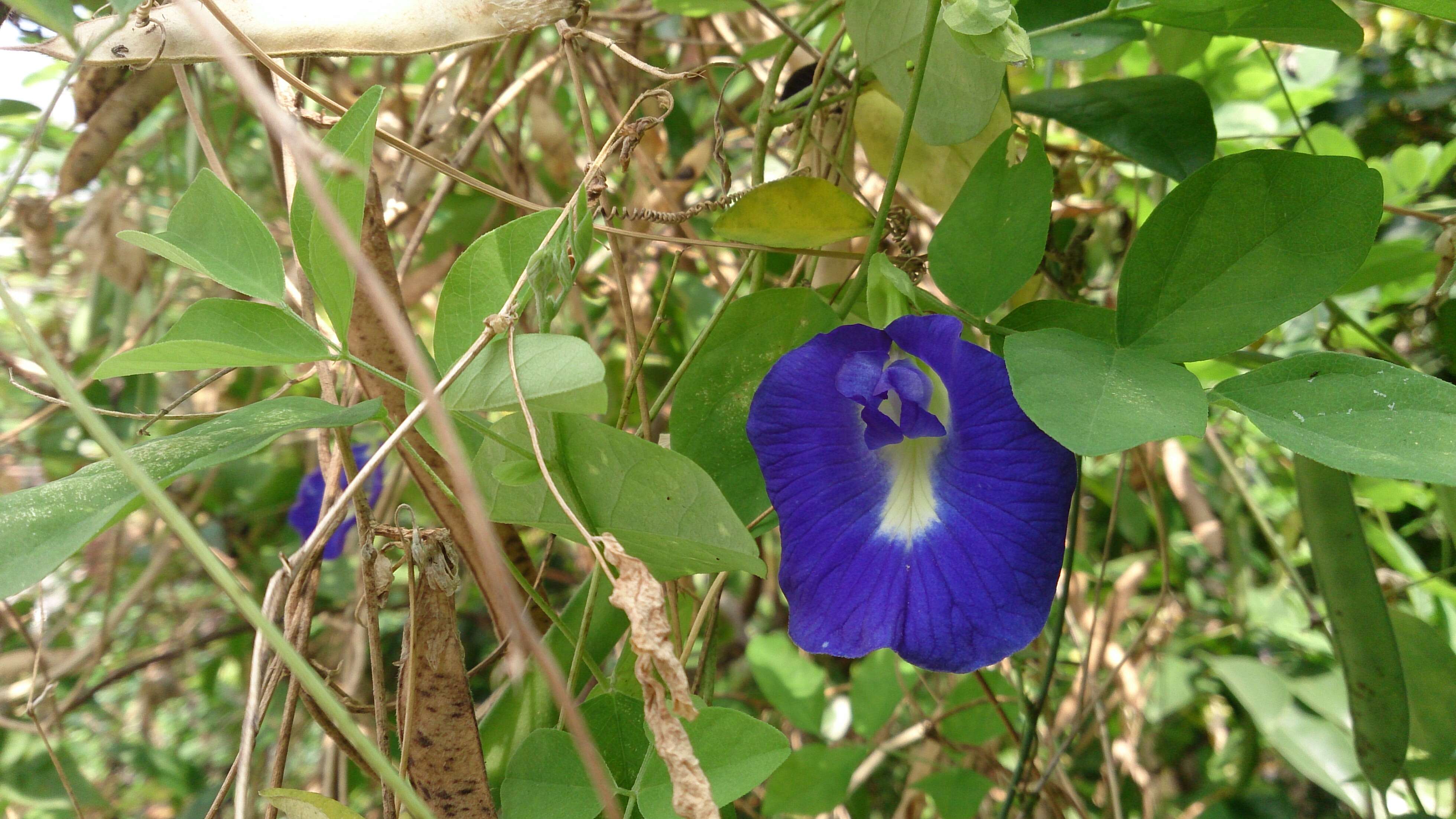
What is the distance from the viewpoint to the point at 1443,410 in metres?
0.41

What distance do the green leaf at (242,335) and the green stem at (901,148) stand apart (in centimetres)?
28

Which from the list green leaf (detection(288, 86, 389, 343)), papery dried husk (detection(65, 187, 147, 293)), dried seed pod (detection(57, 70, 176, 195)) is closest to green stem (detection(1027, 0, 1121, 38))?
green leaf (detection(288, 86, 389, 343))

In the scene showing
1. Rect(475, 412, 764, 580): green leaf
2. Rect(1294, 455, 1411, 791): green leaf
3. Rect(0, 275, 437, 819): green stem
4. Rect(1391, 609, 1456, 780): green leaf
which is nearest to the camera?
Rect(0, 275, 437, 819): green stem

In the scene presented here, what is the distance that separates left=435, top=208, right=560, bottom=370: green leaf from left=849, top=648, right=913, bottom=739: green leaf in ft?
2.08

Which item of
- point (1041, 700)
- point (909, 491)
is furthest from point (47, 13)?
point (1041, 700)

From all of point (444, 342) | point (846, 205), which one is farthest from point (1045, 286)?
point (444, 342)

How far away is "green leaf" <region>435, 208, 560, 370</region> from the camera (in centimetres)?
48

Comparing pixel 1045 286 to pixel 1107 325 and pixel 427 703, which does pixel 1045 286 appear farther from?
pixel 427 703

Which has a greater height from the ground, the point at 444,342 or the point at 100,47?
the point at 100,47

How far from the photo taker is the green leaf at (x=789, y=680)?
0.97 meters

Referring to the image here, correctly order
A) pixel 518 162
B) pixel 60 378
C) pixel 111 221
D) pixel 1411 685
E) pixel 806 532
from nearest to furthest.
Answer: pixel 60 378 → pixel 806 532 → pixel 1411 685 → pixel 518 162 → pixel 111 221

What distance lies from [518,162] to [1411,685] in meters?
0.88

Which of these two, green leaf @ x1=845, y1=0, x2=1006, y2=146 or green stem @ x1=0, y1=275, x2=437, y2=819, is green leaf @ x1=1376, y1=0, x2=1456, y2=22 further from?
green stem @ x1=0, y1=275, x2=437, y2=819

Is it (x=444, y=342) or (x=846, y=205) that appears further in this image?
(x=846, y=205)
